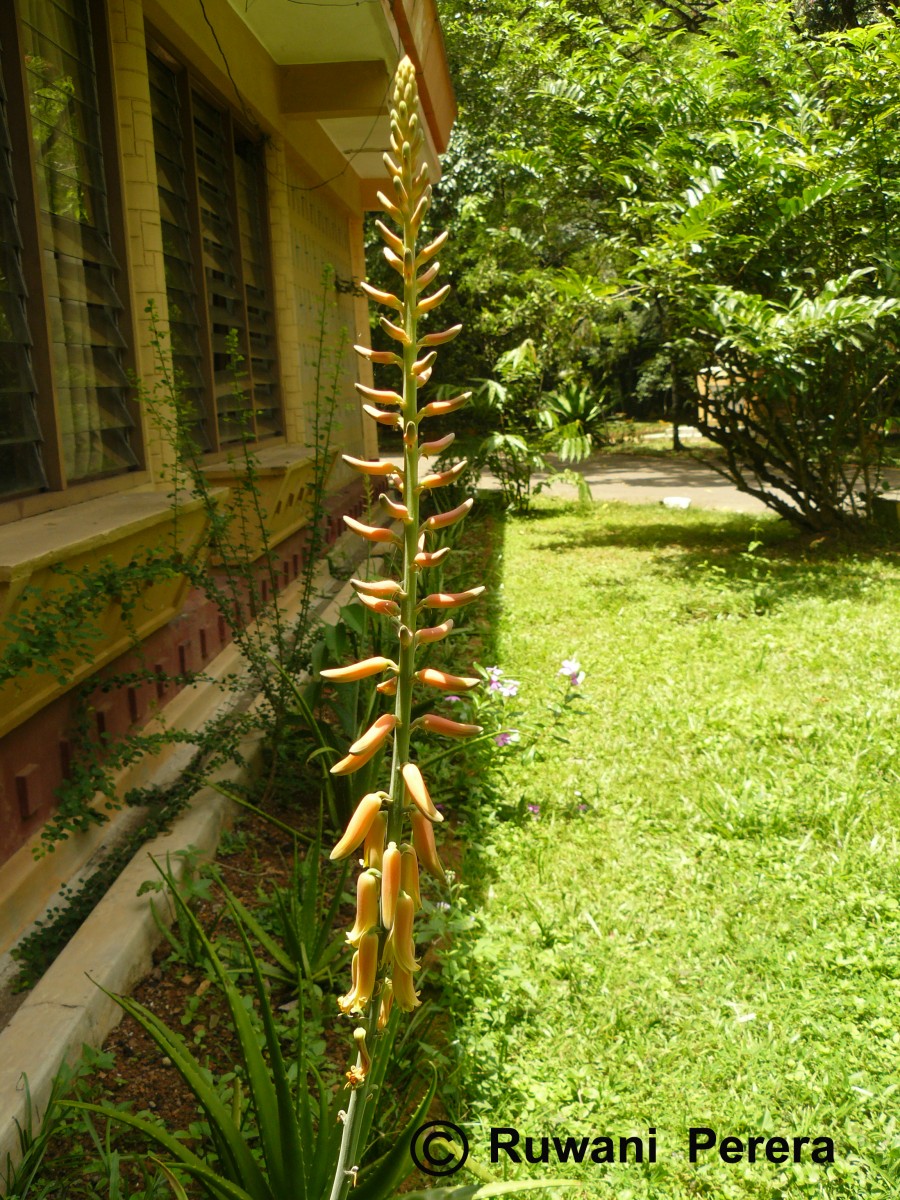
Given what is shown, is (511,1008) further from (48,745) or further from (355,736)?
(48,745)

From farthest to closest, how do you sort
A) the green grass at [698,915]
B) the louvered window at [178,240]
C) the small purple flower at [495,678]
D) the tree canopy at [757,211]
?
the tree canopy at [757,211] → the louvered window at [178,240] → the small purple flower at [495,678] → the green grass at [698,915]

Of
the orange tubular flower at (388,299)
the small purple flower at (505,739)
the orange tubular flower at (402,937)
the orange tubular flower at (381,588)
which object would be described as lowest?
the small purple flower at (505,739)

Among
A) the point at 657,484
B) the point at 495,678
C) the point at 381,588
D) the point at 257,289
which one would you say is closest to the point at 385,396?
the point at 381,588

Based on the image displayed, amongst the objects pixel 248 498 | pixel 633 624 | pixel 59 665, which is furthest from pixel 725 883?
pixel 633 624

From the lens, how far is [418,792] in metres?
1.21

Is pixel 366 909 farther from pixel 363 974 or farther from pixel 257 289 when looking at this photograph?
pixel 257 289

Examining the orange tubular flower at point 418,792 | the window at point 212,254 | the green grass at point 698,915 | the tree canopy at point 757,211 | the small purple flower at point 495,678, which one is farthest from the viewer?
the tree canopy at point 757,211

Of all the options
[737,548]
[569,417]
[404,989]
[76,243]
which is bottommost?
[737,548]

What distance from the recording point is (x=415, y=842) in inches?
50.1

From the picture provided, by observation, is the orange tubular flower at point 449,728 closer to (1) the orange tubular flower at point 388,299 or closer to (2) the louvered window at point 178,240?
(1) the orange tubular flower at point 388,299

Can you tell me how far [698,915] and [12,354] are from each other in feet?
8.90

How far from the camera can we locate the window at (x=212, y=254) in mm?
5137

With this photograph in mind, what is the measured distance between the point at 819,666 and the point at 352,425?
613 centimetres

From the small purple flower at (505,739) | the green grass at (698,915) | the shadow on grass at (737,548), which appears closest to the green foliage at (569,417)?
the shadow on grass at (737,548)
